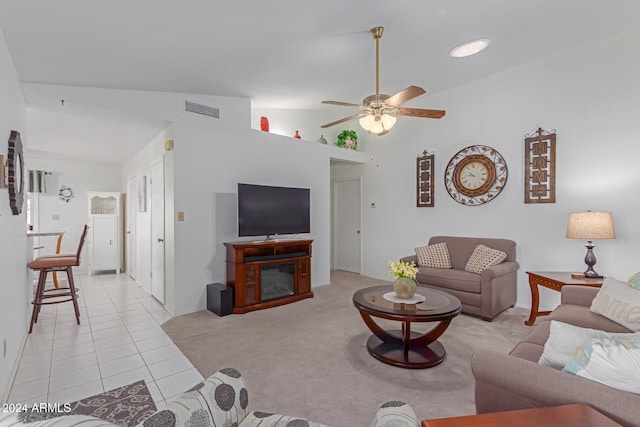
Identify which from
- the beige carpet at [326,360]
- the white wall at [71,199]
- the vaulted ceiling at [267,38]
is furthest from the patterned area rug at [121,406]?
the white wall at [71,199]

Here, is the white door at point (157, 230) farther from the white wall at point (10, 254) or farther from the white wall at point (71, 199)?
the white wall at point (71, 199)

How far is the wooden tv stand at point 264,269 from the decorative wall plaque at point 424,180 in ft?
6.65

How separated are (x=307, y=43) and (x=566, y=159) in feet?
11.0

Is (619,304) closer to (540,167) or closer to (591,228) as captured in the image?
(591,228)

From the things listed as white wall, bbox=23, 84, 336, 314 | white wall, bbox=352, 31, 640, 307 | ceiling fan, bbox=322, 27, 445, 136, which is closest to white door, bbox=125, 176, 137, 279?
white wall, bbox=23, 84, 336, 314

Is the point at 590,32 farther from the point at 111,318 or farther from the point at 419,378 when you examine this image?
the point at 111,318

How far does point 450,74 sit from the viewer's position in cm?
421

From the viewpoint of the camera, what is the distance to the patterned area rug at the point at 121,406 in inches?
75.1

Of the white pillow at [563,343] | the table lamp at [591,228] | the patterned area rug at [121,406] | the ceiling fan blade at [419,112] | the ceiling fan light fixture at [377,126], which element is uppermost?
the ceiling fan blade at [419,112]

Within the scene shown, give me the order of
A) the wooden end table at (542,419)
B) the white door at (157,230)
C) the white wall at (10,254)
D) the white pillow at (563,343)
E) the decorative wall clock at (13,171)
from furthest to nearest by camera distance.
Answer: the white door at (157,230)
the decorative wall clock at (13,171)
the white wall at (10,254)
the white pillow at (563,343)
the wooden end table at (542,419)

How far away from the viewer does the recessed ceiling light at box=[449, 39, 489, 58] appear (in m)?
3.28

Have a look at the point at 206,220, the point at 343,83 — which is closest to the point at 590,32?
the point at 343,83

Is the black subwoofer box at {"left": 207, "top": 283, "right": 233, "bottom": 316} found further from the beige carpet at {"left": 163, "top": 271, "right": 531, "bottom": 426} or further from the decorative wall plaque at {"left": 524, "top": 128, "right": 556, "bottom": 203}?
the decorative wall plaque at {"left": 524, "top": 128, "right": 556, "bottom": 203}

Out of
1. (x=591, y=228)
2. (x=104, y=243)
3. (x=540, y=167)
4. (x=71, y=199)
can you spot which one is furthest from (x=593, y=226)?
(x=71, y=199)
